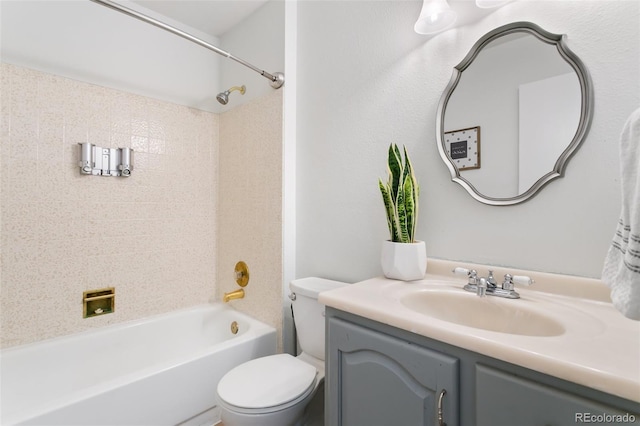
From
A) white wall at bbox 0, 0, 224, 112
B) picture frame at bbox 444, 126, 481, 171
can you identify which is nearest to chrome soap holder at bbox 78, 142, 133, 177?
white wall at bbox 0, 0, 224, 112

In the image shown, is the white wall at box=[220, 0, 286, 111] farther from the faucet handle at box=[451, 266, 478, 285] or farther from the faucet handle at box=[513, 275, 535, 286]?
the faucet handle at box=[513, 275, 535, 286]

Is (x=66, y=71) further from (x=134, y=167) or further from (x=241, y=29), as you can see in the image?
(x=241, y=29)

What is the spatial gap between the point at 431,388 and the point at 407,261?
49 cm

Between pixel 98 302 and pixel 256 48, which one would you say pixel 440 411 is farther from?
pixel 256 48

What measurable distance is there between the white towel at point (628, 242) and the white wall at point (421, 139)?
0.44 metres

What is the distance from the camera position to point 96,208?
5.86 ft

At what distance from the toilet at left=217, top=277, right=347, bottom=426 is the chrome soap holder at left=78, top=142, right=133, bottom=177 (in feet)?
4.31

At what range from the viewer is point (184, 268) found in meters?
2.16

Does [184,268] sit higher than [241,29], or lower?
lower

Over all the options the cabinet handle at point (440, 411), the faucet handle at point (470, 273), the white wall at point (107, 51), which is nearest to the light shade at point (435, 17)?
the faucet handle at point (470, 273)

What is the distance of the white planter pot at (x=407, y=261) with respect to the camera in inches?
44.6

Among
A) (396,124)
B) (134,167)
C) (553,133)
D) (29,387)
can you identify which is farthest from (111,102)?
(553,133)

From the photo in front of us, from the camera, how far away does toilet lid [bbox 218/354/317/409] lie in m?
1.12

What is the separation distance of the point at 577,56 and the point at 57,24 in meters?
2.47
